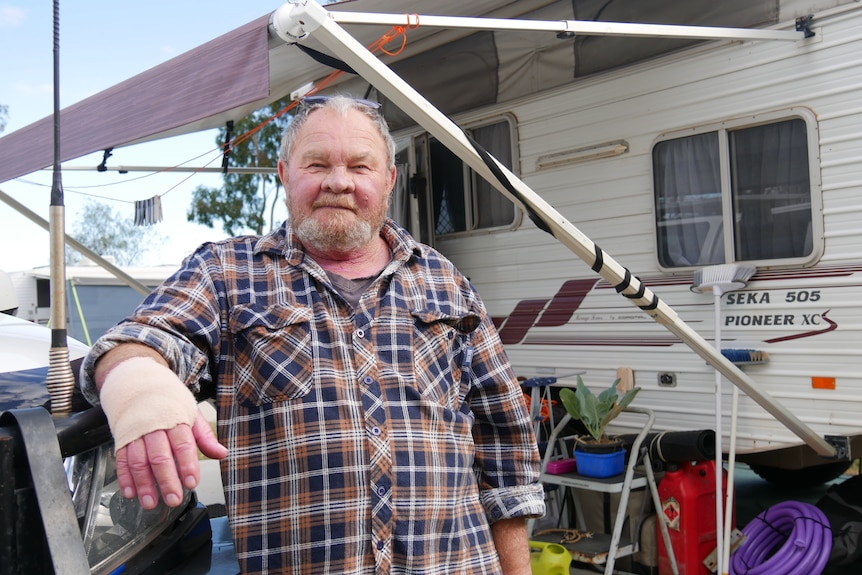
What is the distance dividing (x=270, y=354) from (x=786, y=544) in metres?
3.51

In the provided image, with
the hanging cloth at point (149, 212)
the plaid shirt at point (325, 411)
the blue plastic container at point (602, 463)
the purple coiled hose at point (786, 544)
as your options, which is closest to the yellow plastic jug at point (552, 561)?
the blue plastic container at point (602, 463)

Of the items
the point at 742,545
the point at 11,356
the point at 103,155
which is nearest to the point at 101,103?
the point at 103,155

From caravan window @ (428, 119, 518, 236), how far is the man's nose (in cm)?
350

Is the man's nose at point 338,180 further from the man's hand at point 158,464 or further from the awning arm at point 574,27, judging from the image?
the awning arm at point 574,27

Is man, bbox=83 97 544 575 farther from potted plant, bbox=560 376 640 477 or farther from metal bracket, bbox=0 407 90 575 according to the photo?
potted plant, bbox=560 376 640 477

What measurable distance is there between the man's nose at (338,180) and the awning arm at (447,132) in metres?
0.80

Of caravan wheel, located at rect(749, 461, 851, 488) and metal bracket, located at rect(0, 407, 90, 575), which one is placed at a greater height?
metal bracket, located at rect(0, 407, 90, 575)

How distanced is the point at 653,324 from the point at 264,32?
2.69 m

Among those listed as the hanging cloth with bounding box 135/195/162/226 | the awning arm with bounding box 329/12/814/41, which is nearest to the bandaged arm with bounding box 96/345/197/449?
the awning arm with bounding box 329/12/814/41

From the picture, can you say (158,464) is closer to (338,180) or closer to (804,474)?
(338,180)

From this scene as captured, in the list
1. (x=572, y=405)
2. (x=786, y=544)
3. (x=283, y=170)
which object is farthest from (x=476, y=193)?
(x=283, y=170)

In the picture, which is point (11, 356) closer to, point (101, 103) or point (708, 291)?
point (101, 103)

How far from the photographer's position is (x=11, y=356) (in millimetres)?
2080

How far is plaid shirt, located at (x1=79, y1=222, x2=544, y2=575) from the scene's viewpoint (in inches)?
63.9
